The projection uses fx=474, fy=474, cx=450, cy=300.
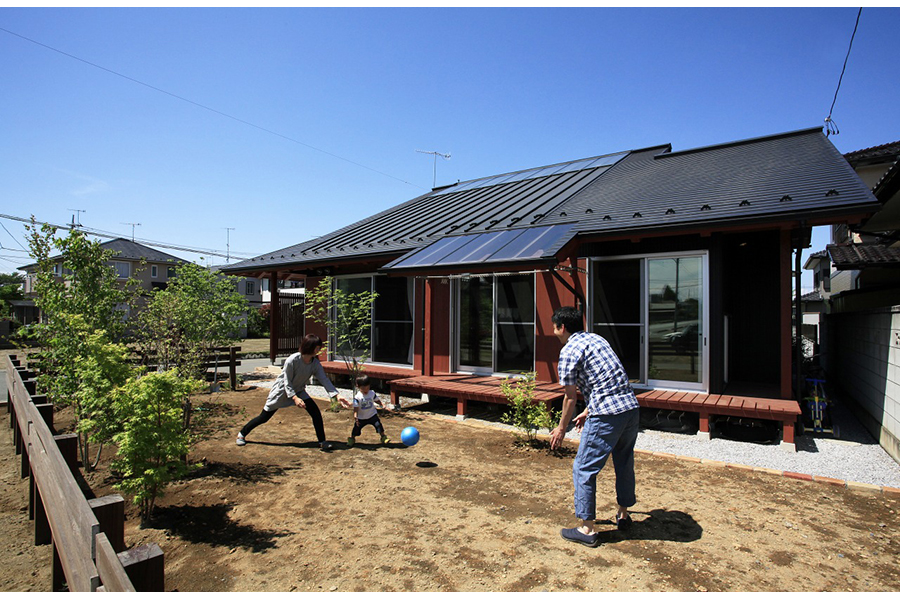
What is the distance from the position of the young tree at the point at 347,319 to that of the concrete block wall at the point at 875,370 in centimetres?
763

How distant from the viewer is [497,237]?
29.0ft

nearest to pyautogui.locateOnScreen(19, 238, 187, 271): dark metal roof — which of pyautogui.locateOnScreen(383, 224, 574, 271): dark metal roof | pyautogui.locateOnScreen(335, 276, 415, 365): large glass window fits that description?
pyautogui.locateOnScreen(335, 276, 415, 365): large glass window

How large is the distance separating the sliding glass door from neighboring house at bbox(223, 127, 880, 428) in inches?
0.8

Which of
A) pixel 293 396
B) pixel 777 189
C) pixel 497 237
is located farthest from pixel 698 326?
pixel 293 396

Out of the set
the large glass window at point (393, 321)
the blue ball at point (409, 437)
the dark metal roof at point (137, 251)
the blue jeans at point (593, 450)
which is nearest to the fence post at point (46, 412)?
the blue ball at point (409, 437)

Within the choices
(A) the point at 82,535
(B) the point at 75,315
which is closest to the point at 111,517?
(A) the point at 82,535

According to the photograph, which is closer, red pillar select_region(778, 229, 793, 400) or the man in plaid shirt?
the man in plaid shirt

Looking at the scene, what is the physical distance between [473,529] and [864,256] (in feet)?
34.7

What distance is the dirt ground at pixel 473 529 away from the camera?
9.93 feet

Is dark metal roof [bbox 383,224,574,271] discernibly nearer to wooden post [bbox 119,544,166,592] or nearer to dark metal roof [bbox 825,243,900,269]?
wooden post [bbox 119,544,166,592]

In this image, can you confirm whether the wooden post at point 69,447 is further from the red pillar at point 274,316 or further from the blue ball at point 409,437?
the red pillar at point 274,316

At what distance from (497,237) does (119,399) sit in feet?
21.4

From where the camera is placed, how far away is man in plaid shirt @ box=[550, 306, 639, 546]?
3.48 meters

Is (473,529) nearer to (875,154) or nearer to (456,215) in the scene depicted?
(456,215)
